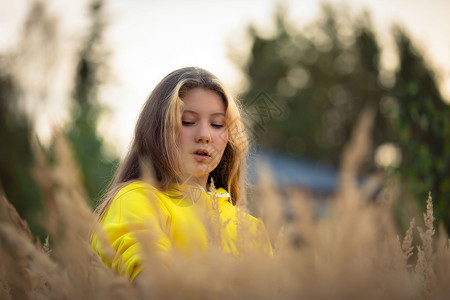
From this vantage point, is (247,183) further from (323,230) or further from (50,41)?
(323,230)

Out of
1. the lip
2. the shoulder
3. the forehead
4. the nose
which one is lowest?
the shoulder

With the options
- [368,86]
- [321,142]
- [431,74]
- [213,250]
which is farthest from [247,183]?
[321,142]

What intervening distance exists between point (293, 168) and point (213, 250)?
2738 cm

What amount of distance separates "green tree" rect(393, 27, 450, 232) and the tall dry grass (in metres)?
2.19

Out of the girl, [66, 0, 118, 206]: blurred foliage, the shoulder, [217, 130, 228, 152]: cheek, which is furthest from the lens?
[66, 0, 118, 206]: blurred foliage

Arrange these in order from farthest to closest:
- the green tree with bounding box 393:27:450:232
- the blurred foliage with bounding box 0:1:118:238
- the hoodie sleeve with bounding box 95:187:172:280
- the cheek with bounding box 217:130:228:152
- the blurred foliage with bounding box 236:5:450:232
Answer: the blurred foliage with bounding box 236:5:450:232
the blurred foliage with bounding box 0:1:118:238
the green tree with bounding box 393:27:450:232
the cheek with bounding box 217:130:228:152
the hoodie sleeve with bounding box 95:187:172:280

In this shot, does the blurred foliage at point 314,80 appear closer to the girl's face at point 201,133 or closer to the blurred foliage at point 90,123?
the blurred foliage at point 90,123

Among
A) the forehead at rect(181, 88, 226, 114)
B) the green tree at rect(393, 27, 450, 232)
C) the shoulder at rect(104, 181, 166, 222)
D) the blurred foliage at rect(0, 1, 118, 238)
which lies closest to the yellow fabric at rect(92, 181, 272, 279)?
the shoulder at rect(104, 181, 166, 222)

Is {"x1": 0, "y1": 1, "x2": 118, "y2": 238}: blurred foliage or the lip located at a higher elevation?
the lip

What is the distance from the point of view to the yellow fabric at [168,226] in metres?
0.86

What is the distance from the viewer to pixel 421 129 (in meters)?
3.44

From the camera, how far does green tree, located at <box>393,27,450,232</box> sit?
3094 mm

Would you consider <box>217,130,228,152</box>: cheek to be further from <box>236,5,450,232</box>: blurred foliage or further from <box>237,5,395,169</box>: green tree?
<box>237,5,395,169</box>: green tree

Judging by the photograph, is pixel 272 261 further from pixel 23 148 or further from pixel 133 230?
pixel 23 148
